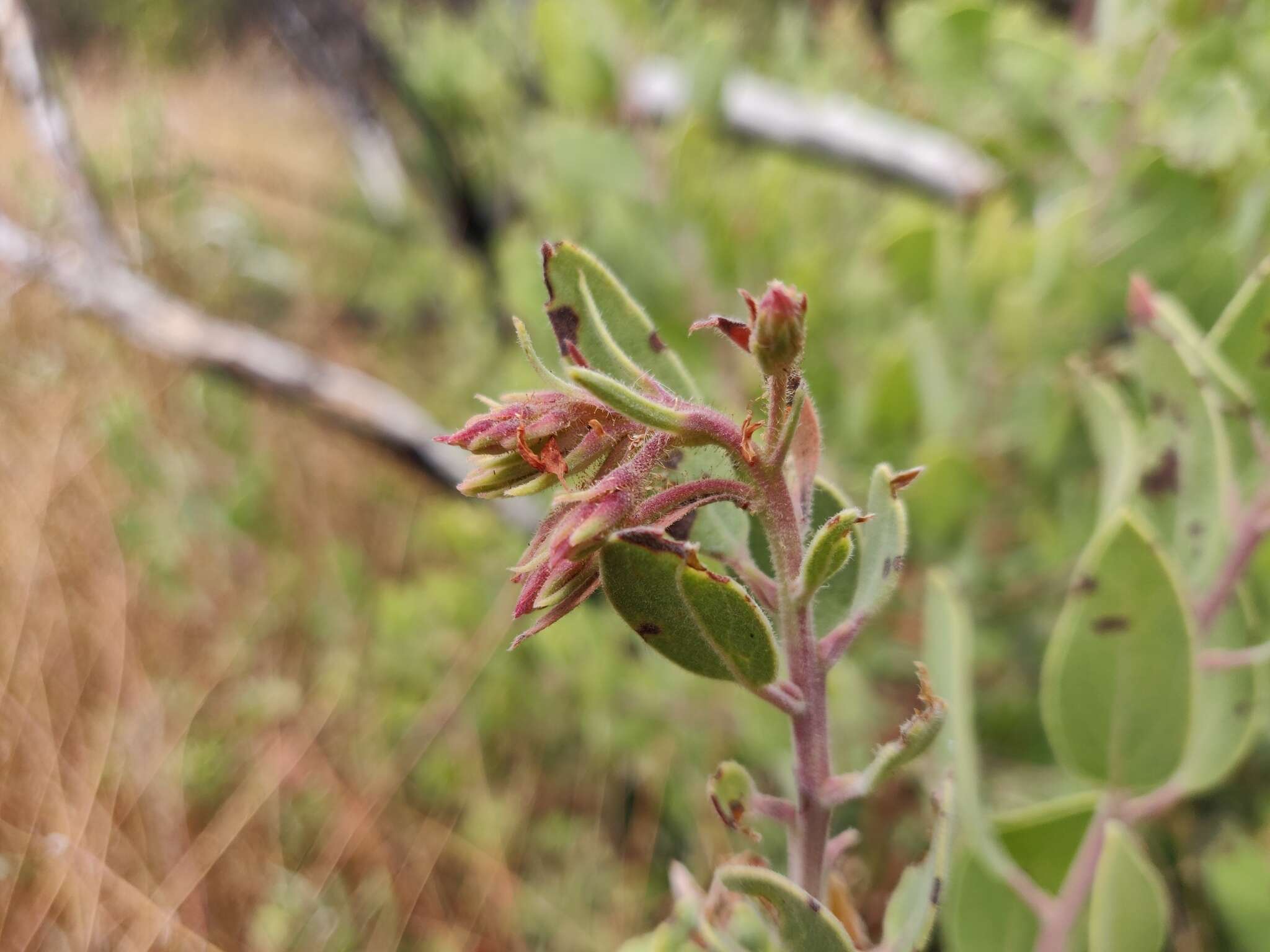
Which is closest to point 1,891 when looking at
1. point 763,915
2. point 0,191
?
point 763,915

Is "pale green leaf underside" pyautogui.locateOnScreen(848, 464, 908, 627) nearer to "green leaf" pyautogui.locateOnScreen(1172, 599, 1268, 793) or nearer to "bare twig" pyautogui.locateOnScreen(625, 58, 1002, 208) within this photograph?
"green leaf" pyautogui.locateOnScreen(1172, 599, 1268, 793)

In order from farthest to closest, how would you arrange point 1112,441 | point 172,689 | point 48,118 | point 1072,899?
point 172,689, point 48,118, point 1112,441, point 1072,899

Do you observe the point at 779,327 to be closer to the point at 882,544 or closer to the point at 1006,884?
the point at 882,544

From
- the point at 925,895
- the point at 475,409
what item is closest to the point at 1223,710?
the point at 925,895

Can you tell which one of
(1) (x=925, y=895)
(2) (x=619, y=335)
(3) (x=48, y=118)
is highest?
(2) (x=619, y=335)

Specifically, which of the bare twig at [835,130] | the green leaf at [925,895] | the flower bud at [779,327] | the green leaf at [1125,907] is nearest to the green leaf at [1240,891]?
the green leaf at [1125,907]

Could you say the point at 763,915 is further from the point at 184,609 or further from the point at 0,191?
the point at 0,191

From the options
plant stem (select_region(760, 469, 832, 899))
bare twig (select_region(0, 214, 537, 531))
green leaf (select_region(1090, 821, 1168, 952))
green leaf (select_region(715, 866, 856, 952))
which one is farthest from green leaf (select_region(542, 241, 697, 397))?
bare twig (select_region(0, 214, 537, 531))
